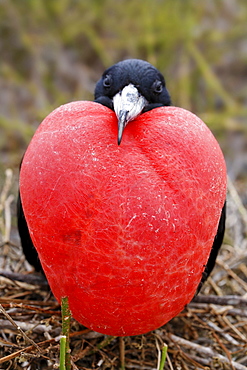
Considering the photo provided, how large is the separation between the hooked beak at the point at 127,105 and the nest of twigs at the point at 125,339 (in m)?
0.52

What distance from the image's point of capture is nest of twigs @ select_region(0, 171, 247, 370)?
47.3 inches

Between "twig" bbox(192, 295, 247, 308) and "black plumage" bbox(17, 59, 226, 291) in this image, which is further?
"twig" bbox(192, 295, 247, 308)

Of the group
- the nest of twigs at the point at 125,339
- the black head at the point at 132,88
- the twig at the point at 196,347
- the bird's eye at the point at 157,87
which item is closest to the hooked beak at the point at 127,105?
the black head at the point at 132,88

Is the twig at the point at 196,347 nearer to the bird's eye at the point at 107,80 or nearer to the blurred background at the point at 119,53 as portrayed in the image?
the bird's eye at the point at 107,80

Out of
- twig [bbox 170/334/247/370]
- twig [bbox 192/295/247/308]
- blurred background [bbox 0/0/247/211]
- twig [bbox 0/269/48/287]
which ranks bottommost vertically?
twig [bbox 170/334/247/370]

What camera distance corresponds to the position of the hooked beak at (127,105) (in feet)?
3.24

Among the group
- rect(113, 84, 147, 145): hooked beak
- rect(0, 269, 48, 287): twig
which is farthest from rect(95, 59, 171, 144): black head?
rect(0, 269, 48, 287): twig

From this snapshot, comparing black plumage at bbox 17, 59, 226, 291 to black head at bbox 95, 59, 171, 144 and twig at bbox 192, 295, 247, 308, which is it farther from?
twig at bbox 192, 295, 247, 308

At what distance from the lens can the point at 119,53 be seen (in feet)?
13.1

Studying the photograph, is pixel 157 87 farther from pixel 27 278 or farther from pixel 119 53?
pixel 119 53

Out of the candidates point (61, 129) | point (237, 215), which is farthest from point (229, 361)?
point (237, 215)

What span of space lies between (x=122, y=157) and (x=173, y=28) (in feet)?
10.7

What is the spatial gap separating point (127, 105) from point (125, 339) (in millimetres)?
641

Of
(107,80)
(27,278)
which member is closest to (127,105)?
(107,80)
